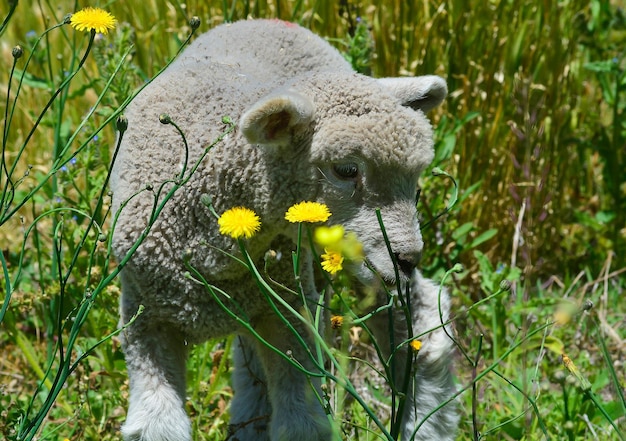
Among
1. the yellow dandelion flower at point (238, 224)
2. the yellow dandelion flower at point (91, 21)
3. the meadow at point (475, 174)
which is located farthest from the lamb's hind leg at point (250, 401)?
the yellow dandelion flower at point (91, 21)

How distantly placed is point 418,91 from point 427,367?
1.12 m

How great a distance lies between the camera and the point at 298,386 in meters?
3.14

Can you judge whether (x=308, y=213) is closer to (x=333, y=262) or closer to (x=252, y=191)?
(x=333, y=262)

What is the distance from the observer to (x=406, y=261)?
2.75 metres

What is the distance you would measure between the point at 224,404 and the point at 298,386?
96cm

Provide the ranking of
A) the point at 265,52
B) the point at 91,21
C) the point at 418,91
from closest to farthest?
the point at 91,21 → the point at 418,91 → the point at 265,52

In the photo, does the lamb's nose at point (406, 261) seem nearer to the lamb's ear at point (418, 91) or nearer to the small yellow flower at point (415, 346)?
the small yellow flower at point (415, 346)

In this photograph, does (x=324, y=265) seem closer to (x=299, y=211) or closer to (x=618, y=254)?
(x=299, y=211)

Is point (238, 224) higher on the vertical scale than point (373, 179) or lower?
higher

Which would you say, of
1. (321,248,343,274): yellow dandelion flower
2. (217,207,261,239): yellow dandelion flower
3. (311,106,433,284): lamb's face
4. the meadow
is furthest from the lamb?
the meadow

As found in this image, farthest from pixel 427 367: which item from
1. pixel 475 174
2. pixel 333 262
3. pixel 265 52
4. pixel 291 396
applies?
pixel 475 174

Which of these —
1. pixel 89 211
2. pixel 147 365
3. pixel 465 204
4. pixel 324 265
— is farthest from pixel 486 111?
pixel 324 265

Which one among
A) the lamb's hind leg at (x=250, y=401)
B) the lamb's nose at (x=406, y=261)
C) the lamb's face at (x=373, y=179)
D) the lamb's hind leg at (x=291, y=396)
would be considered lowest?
the lamb's hind leg at (x=250, y=401)

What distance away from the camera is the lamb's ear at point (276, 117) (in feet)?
8.72
